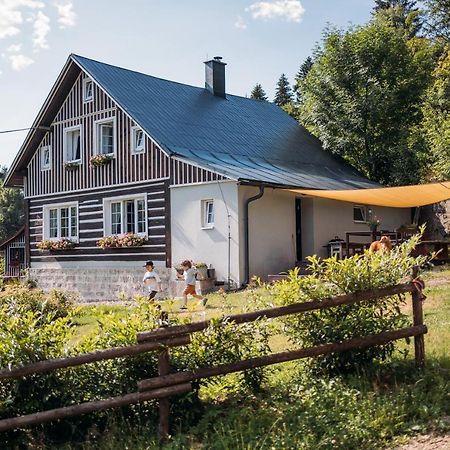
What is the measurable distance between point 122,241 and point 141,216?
3.28 feet

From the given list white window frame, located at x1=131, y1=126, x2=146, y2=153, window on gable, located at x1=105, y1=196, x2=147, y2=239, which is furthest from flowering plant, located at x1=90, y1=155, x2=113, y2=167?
window on gable, located at x1=105, y1=196, x2=147, y2=239

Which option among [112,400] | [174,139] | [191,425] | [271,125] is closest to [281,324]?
[191,425]

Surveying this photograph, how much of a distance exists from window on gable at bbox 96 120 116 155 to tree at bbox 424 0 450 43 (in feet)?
76.4

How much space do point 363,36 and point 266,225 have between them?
13363 millimetres

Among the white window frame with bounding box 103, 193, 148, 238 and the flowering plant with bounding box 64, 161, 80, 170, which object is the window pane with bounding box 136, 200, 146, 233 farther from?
the flowering plant with bounding box 64, 161, 80, 170

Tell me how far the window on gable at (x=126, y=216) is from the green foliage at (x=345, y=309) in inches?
548

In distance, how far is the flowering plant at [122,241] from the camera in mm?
19883

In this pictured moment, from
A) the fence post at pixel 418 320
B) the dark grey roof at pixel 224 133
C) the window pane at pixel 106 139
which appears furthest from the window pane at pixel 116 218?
the fence post at pixel 418 320

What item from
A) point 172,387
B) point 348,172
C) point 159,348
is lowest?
point 172,387

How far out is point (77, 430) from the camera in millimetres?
5926

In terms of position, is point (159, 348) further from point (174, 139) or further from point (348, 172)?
point (348, 172)

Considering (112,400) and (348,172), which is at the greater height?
(348,172)

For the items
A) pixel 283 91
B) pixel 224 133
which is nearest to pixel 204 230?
pixel 224 133

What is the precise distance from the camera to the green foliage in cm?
641
